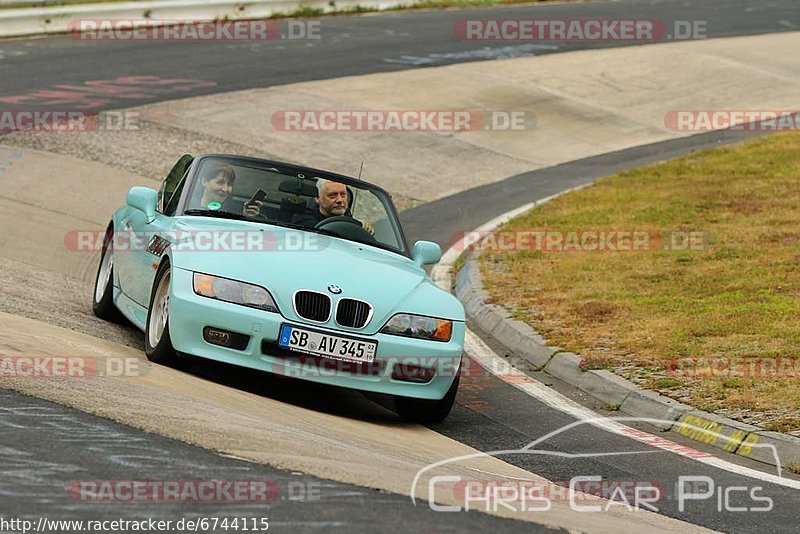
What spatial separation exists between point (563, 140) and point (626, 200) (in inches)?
193

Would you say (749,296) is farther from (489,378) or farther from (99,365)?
(99,365)

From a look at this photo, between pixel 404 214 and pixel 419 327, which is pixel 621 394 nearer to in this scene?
pixel 419 327

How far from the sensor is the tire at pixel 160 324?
341 inches

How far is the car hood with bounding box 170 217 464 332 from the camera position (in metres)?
8.51

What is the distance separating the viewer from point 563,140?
22.7 metres

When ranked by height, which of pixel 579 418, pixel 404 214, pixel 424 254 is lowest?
pixel 404 214

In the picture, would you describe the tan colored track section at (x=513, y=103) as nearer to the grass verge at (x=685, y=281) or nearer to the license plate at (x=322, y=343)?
the grass verge at (x=685, y=281)

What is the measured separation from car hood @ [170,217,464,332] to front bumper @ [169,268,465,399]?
14 cm

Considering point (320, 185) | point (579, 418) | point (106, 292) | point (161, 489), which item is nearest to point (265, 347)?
point (320, 185)

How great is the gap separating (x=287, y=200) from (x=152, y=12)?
19.6 m

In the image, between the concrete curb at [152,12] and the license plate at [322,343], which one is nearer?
the license plate at [322,343]

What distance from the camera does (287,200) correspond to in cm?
998

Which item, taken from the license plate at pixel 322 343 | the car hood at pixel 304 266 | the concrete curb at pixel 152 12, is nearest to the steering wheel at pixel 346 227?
the car hood at pixel 304 266

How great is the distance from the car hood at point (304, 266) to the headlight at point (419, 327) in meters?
0.05
